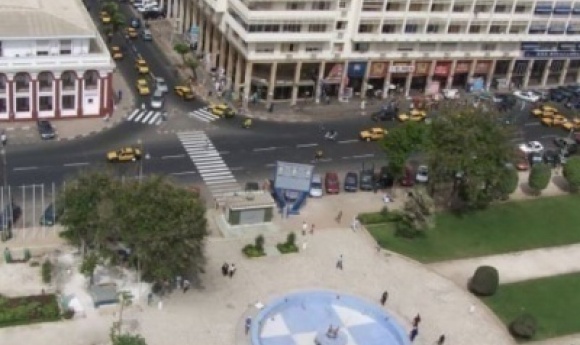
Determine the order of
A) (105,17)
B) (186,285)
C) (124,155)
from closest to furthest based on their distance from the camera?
(186,285) < (124,155) < (105,17)

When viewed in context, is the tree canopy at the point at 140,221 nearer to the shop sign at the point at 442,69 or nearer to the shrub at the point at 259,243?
the shrub at the point at 259,243

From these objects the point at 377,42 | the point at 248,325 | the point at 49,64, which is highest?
the point at 377,42

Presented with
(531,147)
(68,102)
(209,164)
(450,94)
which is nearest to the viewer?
(209,164)

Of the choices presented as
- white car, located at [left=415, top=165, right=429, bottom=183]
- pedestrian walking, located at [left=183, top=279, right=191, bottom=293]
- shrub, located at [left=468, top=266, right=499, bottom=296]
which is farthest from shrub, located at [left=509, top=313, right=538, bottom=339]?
pedestrian walking, located at [left=183, top=279, right=191, bottom=293]

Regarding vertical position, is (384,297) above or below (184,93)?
below

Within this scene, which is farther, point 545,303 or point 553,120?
point 553,120

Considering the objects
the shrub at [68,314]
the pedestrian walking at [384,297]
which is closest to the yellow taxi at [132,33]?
the shrub at [68,314]

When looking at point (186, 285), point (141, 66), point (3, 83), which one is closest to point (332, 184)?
point (186, 285)

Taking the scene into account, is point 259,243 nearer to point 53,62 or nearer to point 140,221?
point 140,221

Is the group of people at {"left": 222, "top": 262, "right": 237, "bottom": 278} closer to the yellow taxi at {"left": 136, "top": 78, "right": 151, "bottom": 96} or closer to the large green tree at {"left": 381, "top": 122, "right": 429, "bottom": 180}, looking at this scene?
the large green tree at {"left": 381, "top": 122, "right": 429, "bottom": 180}
